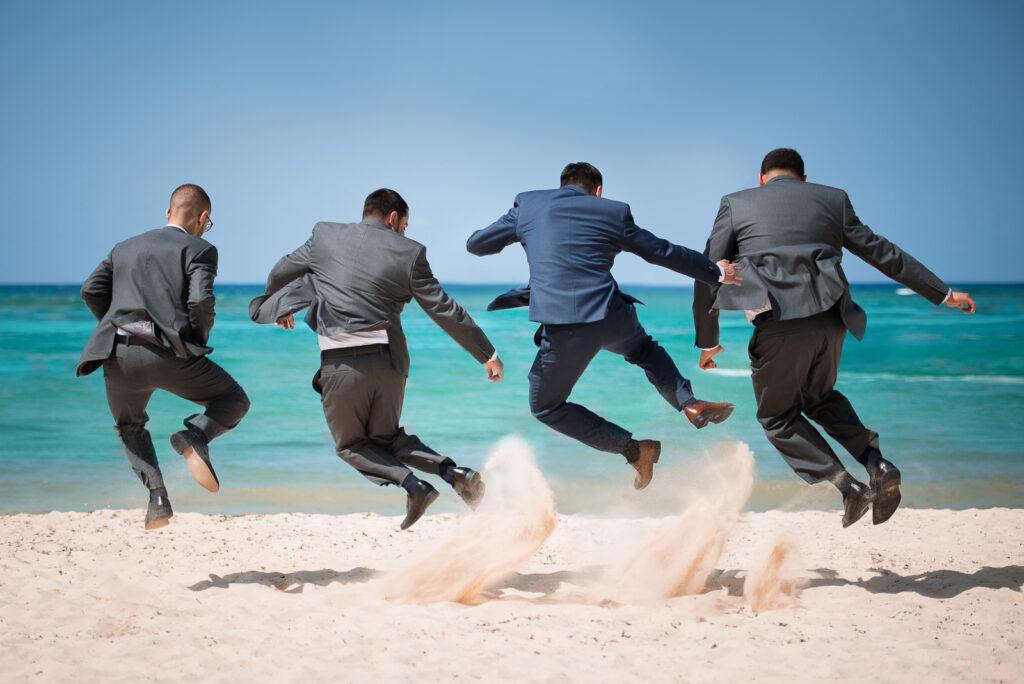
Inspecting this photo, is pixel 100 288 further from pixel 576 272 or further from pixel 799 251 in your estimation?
pixel 799 251

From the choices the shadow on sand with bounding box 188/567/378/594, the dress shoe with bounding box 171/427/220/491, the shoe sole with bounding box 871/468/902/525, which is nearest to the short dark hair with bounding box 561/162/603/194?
the shoe sole with bounding box 871/468/902/525

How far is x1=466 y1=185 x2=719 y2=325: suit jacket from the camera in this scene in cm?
504

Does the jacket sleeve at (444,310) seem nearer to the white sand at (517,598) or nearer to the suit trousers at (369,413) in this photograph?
the suit trousers at (369,413)

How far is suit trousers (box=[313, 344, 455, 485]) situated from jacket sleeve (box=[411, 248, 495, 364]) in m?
0.40

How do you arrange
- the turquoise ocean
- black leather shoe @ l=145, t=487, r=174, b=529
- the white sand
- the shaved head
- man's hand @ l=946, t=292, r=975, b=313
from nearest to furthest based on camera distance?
the white sand, man's hand @ l=946, t=292, r=975, b=313, black leather shoe @ l=145, t=487, r=174, b=529, the shaved head, the turquoise ocean

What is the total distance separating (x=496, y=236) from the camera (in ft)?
17.5

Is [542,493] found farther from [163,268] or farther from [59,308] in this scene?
[59,308]

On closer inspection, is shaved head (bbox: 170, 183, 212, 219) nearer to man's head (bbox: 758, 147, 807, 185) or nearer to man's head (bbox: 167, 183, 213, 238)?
man's head (bbox: 167, 183, 213, 238)

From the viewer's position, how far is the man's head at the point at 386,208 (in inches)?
207

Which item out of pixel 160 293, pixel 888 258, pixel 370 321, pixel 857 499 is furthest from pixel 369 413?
pixel 888 258

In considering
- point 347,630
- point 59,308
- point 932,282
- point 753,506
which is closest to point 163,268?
point 347,630

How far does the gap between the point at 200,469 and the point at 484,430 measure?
10.4 meters

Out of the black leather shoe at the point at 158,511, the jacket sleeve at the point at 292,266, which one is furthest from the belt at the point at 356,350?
the black leather shoe at the point at 158,511

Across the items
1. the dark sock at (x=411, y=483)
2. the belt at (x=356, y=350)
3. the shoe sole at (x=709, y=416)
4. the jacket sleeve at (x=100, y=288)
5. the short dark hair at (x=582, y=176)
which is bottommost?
the dark sock at (x=411, y=483)
